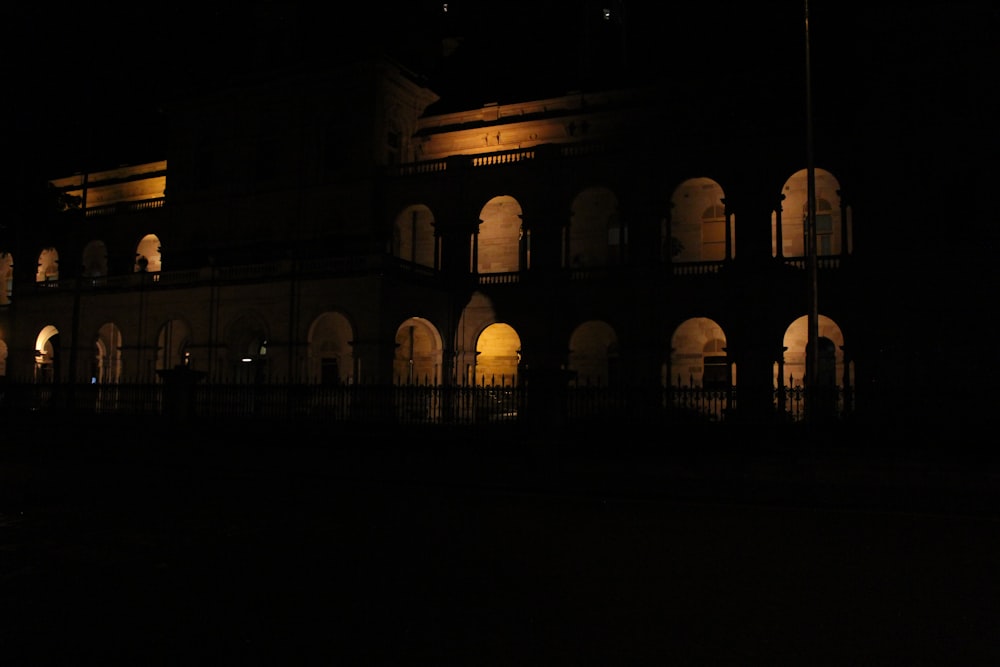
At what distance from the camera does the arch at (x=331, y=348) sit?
112 ft

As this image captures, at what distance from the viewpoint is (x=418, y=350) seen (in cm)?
3453

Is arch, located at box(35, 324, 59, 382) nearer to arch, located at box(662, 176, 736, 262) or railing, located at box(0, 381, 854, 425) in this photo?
railing, located at box(0, 381, 854, 425)

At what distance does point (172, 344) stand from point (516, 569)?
31.7m

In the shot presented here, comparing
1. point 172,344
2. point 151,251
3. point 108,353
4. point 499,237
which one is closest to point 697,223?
point 499,237

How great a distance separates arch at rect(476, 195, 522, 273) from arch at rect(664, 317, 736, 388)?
7.79 metres

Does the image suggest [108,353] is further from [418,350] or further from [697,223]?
[697,223]

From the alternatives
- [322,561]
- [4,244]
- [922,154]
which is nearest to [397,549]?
[322,561]

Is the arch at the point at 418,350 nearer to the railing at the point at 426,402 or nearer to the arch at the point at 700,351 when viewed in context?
the arch at the point at 700,351

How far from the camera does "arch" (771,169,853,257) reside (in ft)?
95.9

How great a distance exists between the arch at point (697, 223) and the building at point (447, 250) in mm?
79

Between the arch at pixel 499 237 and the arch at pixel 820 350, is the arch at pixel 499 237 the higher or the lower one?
the higher one

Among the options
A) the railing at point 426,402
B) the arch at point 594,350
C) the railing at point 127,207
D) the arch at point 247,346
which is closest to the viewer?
the railing at point 426,402

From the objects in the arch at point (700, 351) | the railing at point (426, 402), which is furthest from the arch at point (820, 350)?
the railing at point (426, 402)

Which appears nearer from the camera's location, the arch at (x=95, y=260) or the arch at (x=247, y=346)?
the arch at (x=247, y=346)
